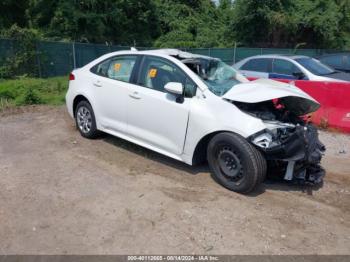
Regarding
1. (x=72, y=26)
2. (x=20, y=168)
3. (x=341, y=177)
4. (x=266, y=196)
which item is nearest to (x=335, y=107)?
(x=341, y=177)

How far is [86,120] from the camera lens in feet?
22.9

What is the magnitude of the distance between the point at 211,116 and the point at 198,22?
2735 centimetres

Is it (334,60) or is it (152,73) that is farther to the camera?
(334,60)

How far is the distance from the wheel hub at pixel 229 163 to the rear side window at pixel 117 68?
2.10m

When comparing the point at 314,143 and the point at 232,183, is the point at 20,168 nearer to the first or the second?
the point at 232,183

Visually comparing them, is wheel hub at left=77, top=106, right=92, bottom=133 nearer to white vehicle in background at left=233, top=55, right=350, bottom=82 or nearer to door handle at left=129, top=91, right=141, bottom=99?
door handle at left=129, top=91, right=141, bottom=99

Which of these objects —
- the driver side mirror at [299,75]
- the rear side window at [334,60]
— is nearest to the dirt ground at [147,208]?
the driver side mirror at [299,75]

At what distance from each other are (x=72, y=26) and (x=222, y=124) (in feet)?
61.9

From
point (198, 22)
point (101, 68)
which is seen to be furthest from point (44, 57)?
point (198, 22)

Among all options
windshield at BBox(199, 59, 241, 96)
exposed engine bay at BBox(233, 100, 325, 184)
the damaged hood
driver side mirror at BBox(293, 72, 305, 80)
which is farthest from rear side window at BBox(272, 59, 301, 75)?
exposed engine bay at BBox(233, 100, 325, 184)

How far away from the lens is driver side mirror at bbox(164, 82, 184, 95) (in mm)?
5168

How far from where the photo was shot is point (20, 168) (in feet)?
18.5

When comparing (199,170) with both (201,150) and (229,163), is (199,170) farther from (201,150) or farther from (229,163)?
(229,163)

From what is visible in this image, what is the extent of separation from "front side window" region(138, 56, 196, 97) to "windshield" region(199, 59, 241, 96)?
0.96 ft
